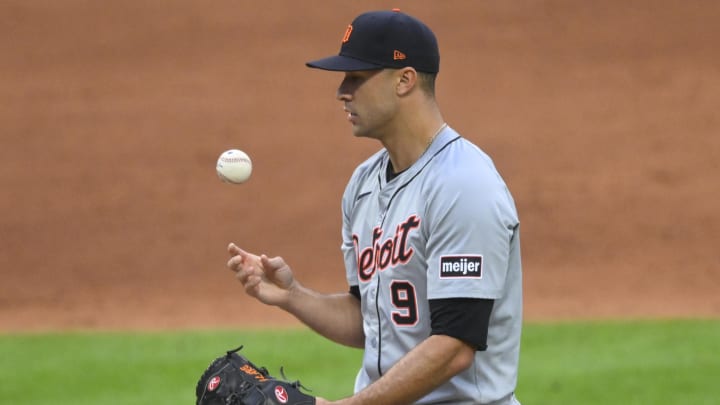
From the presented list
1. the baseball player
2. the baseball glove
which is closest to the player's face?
the baseball player

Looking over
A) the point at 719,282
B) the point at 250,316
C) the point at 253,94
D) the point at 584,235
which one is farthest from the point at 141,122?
the point at 719,282

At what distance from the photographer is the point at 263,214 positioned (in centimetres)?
1464

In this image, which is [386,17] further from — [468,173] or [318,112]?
[318,112]

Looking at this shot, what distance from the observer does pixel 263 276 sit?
4.20 meters

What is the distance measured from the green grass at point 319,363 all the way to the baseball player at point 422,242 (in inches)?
196

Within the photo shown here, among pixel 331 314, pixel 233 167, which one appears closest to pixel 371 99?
pixel 331 314

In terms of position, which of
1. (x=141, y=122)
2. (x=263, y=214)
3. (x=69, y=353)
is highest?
(x=141, y=122)

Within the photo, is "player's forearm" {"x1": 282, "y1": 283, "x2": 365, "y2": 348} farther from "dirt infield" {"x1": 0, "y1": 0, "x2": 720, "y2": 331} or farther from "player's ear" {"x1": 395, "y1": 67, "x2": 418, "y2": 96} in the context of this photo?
"dirt infield" {"x1": 0, "y1": 0, "x2": 720, "y2": 331}

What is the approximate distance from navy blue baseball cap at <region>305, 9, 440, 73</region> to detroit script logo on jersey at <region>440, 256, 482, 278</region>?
640 millimetres

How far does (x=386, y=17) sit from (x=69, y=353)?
748 cm

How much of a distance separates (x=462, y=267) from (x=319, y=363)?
644cm

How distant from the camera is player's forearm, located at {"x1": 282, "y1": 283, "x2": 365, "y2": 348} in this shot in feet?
13.7

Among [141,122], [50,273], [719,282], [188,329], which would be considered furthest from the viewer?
[141,122]

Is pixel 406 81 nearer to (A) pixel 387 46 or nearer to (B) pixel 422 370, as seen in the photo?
(A) pixel 387 46
